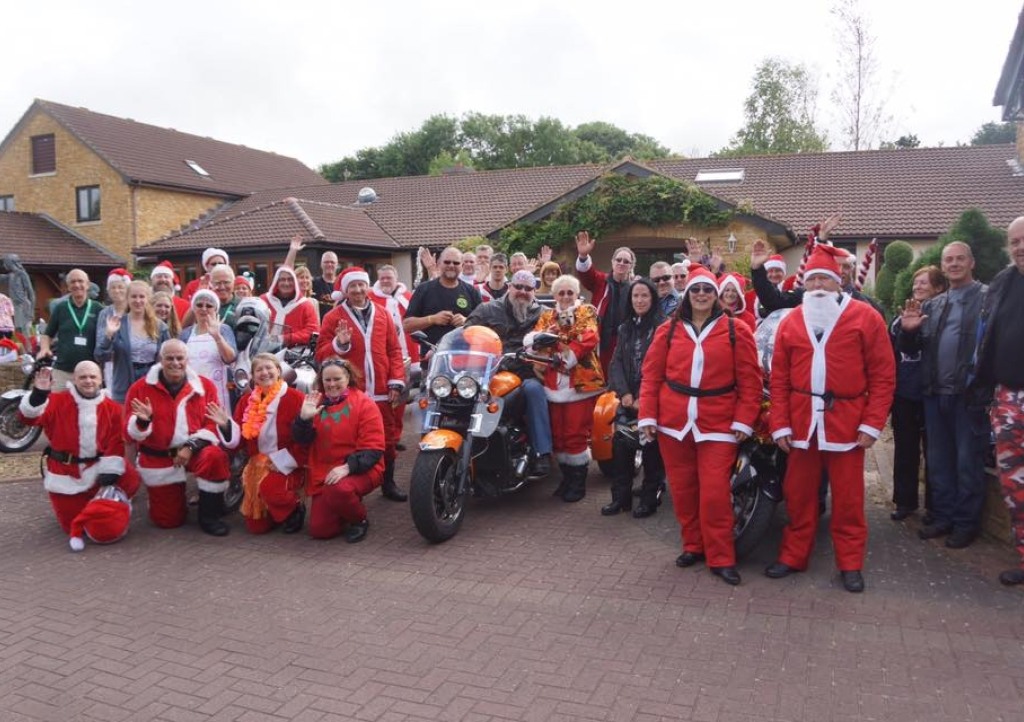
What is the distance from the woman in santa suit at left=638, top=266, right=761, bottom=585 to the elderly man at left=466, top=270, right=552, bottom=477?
4.40 ft

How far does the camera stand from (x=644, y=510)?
614 cm

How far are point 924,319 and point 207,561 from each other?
16.9 feet

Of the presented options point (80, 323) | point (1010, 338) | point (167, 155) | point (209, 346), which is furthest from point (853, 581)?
point (167, 155)

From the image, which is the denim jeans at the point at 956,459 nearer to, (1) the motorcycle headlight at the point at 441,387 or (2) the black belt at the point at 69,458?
(1) the motorcycle headlight at the point at 441,387

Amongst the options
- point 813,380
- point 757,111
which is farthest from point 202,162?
point 813,380

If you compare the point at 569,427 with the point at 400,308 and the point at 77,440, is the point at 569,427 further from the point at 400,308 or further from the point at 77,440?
the point at 77,440

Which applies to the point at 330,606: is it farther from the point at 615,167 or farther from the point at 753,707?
the point at 615,167

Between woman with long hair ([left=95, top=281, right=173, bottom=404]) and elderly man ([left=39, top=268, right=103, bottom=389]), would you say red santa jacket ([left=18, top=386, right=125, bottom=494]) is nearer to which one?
woman with long hair ([left=95, top=281, right=173, bottom=404])

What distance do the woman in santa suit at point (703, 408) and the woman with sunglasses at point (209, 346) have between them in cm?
359

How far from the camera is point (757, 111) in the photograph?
43750 mm

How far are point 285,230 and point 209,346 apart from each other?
18.7 metres

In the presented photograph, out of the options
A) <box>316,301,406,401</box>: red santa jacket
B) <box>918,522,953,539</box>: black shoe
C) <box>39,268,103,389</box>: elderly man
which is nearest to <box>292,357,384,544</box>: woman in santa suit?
<box>316,301,406,401</box>: red santa jacket

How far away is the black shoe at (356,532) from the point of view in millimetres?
5715

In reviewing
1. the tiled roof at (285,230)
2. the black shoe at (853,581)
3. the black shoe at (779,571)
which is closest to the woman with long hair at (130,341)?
the black shoe at (779,571)
